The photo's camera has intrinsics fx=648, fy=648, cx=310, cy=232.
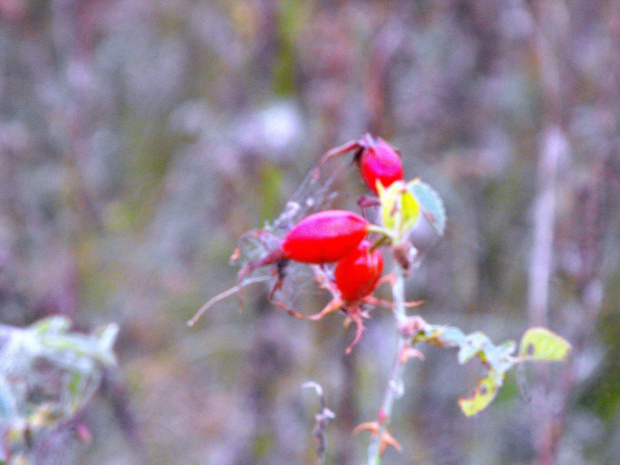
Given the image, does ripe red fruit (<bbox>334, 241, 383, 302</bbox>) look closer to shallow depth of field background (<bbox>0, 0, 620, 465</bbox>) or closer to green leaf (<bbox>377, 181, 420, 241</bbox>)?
green leaf (<bbox>377, 181, 420, 241</bbox>)

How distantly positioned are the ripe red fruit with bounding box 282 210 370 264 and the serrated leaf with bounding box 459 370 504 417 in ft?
0.49

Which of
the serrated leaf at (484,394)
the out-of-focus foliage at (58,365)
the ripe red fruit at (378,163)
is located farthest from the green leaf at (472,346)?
the out-of-focus foliage at (58,365)

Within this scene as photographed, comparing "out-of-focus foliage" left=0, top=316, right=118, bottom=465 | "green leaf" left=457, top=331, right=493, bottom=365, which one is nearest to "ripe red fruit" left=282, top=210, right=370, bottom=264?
"green leaf" left=457, top=331, right=493, bottom=365

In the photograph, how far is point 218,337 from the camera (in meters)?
2.22

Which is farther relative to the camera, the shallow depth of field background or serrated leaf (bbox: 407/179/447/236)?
the shallow depth of field background

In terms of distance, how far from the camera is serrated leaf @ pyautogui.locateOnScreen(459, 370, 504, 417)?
20.0 inches

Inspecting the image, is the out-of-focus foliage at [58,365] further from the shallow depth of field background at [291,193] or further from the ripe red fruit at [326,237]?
the shallow depth of field background at [291,193]

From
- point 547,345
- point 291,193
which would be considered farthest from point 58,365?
point 291,193

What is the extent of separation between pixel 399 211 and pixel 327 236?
6cm

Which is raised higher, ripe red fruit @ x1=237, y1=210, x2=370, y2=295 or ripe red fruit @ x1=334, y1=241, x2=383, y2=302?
ripe red fruit @ x1=237, y1=210, x2=370, y2=295

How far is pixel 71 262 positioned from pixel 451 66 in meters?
1.44

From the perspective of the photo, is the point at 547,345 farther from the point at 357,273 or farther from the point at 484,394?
the point at 357,273

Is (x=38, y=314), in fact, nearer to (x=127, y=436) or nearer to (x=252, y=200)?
(x=127, y=436)

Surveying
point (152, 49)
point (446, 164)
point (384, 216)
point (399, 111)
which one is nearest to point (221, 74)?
point (152, 49)
